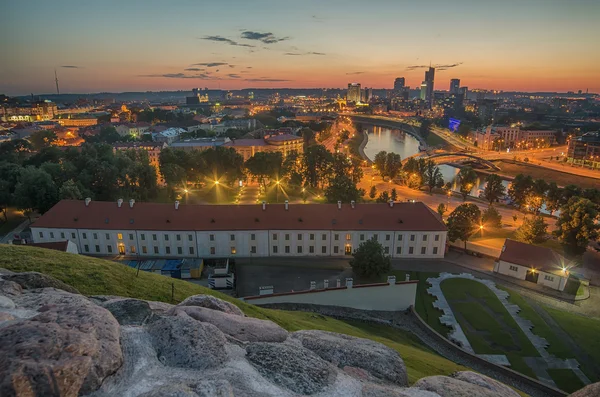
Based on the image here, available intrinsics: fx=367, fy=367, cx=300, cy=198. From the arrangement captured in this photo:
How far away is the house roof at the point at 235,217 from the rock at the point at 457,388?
34.7m

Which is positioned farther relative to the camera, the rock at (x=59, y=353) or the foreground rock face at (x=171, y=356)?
the foreground rock face at (x=171, y=356)

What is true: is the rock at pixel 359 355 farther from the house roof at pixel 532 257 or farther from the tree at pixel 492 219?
the tree at pixel 492 219

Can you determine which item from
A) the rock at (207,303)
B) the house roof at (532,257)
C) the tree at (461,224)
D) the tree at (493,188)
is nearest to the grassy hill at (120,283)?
the rock at (207,303)

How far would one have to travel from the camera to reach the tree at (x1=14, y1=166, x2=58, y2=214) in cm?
5728

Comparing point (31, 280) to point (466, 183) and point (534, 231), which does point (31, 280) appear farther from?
point (466, 183)

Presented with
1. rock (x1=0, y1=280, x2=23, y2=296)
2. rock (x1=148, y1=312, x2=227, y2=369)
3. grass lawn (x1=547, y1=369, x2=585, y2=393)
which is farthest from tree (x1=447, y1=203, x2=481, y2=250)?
rock (x1=0, y1=280, x2=23, y2=296)

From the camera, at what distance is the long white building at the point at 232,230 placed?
156ft

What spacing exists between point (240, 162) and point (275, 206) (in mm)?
38031

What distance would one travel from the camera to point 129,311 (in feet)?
43.4

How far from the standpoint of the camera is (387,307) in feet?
126

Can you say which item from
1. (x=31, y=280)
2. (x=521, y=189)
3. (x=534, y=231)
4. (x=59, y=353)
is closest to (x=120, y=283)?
(x=31, y=280)

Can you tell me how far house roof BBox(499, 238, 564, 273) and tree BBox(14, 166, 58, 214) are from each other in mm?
66805

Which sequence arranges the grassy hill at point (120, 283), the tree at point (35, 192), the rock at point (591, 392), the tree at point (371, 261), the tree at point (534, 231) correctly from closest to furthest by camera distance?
the rock at point (591, 392) → the grassy hill at point (120, 283) → the tree at point (371, 261) → the tree at point (534, 231) → the tree at point (35, 192)

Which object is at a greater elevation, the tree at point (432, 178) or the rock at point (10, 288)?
the rock at point (10, 288)
